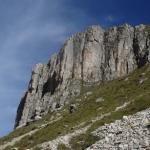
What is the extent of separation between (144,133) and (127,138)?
48.9 inches

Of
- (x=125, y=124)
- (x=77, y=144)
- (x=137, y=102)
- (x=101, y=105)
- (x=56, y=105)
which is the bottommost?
(x=125, y=124)

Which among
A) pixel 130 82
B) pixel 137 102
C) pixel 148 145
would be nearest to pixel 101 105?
pixel 130 82

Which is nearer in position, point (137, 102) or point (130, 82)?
point (137, 102)

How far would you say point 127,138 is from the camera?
33.3 meters

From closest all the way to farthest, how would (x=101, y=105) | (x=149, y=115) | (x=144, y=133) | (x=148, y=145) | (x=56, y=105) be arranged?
(x=148, y=145) < (x=144, y=133) < (x=149, y=115) < (x=101, y=105) < (x=56, y=105)

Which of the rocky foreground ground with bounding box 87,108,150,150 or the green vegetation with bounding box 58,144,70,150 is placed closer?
the rocky foreground ground with bounding box 87,108,150,150

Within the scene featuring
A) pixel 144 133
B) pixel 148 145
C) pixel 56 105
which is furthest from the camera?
pixel 56 105

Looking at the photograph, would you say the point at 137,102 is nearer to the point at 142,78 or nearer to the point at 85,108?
the point at 85,108

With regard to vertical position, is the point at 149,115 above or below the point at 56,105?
below

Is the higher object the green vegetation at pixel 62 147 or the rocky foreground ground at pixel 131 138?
the green vegetation at pixel 62 147

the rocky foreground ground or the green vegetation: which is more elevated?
the green vegetation

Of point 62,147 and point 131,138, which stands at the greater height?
point 62,147

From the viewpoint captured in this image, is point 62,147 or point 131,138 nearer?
point 131,138

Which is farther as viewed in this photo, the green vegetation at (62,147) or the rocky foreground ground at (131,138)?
the green vegetation at (62,147)
